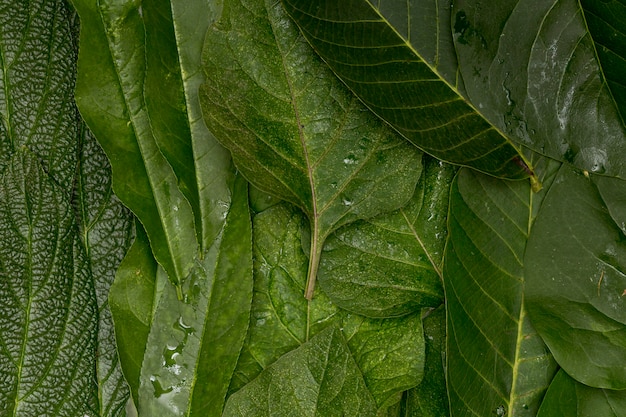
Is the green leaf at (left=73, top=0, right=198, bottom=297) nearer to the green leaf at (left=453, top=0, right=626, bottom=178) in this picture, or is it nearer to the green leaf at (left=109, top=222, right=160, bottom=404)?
the green leaf at (left=109, top=222, right=160, bottom=404)

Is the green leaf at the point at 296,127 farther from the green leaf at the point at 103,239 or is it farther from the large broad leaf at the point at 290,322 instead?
the green leaf at the point at 103,239

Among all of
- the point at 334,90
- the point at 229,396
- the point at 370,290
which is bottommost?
the point at 229,396

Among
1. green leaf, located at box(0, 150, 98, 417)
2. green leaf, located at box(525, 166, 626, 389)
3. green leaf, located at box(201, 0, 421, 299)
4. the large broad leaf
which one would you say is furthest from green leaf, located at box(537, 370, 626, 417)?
green leaf, located at box(0, 150, 98, 417)

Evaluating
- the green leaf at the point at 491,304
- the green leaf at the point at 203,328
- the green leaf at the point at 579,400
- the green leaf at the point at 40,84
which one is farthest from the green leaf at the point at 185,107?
the green leaf at the point at 579,400

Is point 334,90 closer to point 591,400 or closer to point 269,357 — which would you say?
point 269,357

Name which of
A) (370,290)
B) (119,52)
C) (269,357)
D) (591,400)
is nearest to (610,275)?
(591,400)
